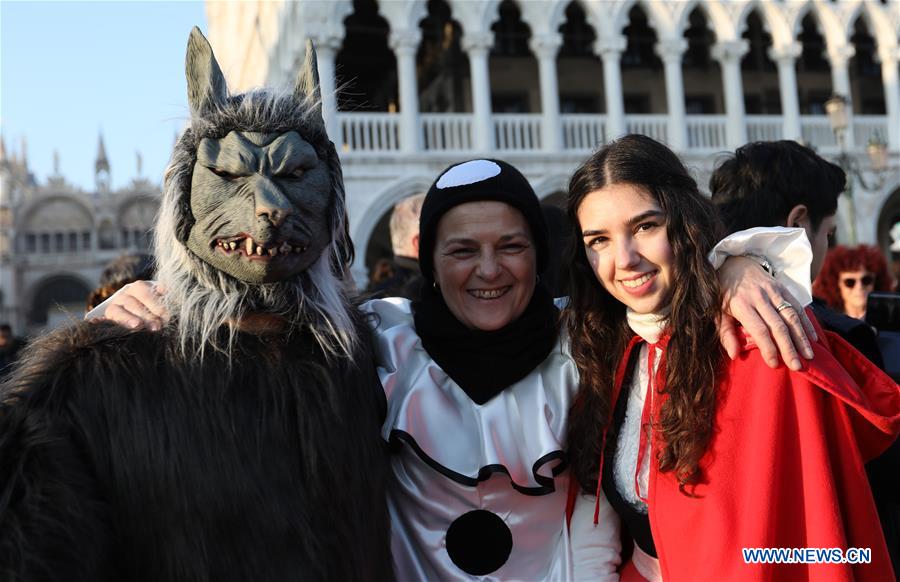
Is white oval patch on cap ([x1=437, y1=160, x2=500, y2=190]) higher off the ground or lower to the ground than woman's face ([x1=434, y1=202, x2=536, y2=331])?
higher

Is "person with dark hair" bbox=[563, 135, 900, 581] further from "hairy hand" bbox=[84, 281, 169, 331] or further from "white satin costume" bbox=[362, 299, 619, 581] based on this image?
"hairy hand" bbox=[84, 281, 169, 331]

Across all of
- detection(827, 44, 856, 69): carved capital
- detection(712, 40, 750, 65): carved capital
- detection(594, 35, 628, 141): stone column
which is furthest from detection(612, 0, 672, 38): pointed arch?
detection(827, 44, 856, 69): carved capital

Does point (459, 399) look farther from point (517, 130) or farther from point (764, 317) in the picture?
point (517, 130)

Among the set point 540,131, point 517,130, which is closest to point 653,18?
point 540,131

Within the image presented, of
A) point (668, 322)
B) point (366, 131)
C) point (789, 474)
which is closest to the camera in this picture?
point (789, 474)

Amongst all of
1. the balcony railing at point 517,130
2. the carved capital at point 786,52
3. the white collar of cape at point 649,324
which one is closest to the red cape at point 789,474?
the white collar of cape at point 649,324

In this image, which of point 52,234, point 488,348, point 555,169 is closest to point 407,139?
point 555,169

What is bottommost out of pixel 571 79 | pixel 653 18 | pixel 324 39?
pixel 324 39

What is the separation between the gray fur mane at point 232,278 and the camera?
1673 millimetres

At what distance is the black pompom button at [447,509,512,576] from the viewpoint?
201 cm

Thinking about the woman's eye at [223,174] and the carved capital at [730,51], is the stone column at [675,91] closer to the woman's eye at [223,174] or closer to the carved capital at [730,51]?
the carved capital at [730,51]

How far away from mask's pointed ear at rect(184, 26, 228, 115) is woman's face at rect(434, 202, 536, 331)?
64 centimetres

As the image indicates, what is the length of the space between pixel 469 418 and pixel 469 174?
60cm

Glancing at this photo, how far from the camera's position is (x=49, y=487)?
4.67ft
